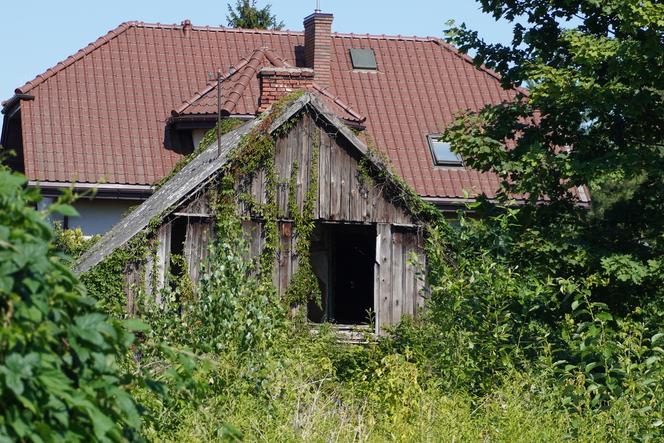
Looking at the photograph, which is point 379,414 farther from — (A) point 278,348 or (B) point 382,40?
(B) point 382,40

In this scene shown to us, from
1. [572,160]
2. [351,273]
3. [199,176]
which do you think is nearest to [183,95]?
[351,273]

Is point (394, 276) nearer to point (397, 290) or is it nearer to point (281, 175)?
point (397, 290)

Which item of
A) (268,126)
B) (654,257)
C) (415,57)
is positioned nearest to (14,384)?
(654,257)

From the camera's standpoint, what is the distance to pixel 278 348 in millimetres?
10867

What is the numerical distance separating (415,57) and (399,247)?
14269 mm

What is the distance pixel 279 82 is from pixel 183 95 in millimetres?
9446

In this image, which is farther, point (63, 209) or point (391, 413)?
point (391, 413)

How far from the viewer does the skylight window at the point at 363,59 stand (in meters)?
31.1

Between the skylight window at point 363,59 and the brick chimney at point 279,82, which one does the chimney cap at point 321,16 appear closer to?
the skylight window at point 363,59

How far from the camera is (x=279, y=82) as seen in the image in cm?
2008

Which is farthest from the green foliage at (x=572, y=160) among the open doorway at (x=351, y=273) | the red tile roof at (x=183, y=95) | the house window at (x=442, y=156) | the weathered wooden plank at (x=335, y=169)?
the house window at (x=442, y=156)

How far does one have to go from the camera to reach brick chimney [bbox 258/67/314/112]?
19.9 metres

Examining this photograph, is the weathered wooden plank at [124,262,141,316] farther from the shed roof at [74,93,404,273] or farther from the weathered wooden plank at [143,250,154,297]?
the shed roof at [74,93,404,273]

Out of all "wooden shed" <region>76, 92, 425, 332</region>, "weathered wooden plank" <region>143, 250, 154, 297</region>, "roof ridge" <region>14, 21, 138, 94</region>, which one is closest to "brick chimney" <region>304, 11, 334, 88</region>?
"roof ridge" <region>14, 21, 138, 94</region>
